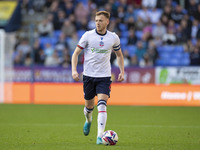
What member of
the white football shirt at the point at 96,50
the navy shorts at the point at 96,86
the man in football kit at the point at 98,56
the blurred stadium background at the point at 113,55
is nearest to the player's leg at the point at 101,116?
the man in football kit at the point at 98,56

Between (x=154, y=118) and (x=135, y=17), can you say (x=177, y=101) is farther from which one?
(x=135, y=17)

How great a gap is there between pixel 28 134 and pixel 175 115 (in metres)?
6.03

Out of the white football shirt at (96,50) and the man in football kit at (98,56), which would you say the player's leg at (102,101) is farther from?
the white football shirt at (96,50)

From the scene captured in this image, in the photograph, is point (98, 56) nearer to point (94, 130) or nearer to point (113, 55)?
point (94, 130)

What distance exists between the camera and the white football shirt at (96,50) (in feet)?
26.6

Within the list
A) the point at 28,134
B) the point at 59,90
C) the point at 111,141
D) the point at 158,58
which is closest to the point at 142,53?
the point at 158,58

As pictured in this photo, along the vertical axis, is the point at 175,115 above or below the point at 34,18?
below

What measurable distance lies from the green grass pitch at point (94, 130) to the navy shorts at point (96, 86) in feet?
2.85

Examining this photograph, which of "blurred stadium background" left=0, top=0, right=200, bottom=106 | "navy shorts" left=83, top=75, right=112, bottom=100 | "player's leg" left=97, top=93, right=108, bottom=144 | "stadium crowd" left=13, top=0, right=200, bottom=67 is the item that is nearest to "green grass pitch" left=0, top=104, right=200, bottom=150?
"player's leg" left=97, top=93, right=108, bottom=144

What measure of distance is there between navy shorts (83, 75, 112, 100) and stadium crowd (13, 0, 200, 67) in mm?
10864

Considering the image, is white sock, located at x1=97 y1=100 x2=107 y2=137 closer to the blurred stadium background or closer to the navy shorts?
the navy shorts

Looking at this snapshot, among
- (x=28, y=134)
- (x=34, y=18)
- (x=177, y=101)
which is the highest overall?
(x=34, y=18)

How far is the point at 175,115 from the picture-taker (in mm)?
14062

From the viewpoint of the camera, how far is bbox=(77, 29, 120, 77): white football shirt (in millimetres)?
8102
